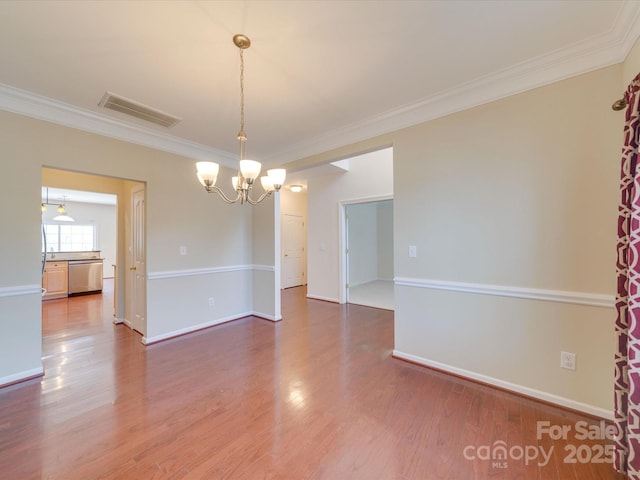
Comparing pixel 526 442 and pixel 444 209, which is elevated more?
pixel 444 209

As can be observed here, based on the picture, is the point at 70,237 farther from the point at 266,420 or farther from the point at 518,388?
the point at 518,388

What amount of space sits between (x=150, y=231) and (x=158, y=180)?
687mm

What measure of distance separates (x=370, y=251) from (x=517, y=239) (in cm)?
590

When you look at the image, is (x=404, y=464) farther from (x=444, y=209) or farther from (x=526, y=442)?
(x=444, y=209)

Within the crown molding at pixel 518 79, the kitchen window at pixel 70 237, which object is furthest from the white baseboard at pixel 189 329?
the kitchen window at pixel 70 237

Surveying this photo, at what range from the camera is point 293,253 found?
743cm

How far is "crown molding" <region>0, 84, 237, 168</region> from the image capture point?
2367 millimetres

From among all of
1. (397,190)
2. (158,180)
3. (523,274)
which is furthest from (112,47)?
(523,274)

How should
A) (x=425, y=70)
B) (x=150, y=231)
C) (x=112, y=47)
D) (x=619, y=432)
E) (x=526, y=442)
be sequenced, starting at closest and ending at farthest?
(x=619, y=432) → (x=526, y=442) → (x=112, y=47) → (x=425, y=70) → (x=150, y=231)

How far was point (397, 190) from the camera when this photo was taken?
9.34 feet

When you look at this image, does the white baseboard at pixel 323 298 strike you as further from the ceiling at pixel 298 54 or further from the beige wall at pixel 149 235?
the ceiling at pixel 298 54

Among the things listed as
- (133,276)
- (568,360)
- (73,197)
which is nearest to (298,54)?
(568,360)

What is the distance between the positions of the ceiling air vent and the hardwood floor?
8.91 feet

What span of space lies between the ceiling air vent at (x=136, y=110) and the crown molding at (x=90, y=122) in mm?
309
